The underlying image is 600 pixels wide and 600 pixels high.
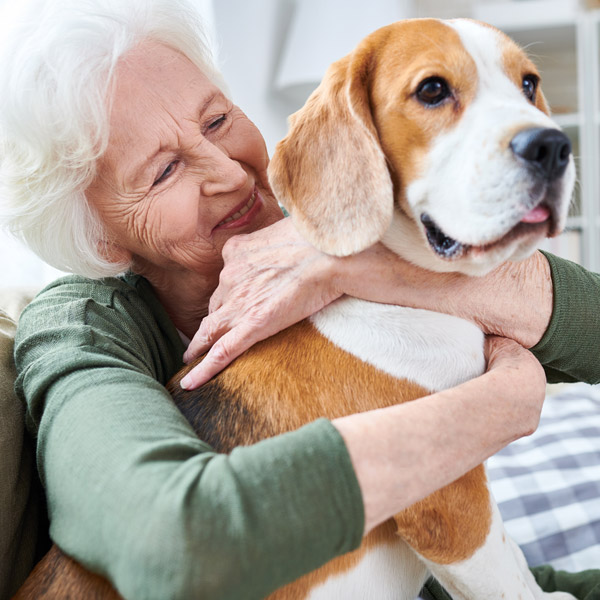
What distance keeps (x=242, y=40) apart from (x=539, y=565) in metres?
2.64

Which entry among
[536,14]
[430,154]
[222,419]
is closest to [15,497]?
[222,419]

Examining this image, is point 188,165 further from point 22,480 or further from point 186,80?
point 22,480

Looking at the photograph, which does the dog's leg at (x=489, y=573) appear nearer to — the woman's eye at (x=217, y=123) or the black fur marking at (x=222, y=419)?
the black fur marking at (x=222, y=419)

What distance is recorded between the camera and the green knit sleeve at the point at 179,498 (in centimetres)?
72

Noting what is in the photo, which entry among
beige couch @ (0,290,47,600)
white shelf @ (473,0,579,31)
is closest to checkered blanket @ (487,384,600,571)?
beige couch @ (0,290,47,600)

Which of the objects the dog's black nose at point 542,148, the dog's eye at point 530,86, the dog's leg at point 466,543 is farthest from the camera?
the dog's eye at point 530,86

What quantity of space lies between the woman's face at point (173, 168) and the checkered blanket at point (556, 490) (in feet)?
3.21

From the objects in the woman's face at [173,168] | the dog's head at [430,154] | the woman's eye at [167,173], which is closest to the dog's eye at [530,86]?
the dog's head at [430,154]

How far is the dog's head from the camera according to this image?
36.9 inches

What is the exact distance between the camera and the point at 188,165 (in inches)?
52.6

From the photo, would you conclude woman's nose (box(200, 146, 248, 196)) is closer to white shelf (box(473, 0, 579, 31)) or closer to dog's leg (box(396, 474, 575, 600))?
dog's leg (box(396, 474, 575, 600))

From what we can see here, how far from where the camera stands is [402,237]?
44.9 inches

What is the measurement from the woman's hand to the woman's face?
11 centimetres

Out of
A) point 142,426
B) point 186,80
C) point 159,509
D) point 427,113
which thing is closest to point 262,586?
point 159,509
